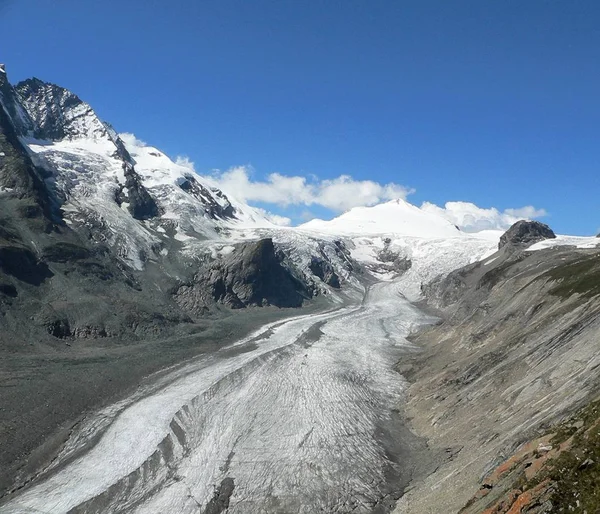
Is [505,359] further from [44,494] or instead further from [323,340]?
[323,340]

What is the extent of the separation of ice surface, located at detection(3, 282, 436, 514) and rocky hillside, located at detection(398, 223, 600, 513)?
4.82 meters

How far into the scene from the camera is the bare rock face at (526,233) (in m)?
152

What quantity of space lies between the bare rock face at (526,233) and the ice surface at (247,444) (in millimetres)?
97958

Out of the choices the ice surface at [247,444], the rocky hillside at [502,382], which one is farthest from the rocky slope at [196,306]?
the ice surface at [247,444]

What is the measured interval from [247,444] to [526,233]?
137096 millimetres

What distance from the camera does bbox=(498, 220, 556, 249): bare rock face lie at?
15198cm

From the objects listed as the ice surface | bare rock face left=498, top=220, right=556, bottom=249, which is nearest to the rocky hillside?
the ice surface

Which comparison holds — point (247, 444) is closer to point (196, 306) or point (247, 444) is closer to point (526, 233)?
point (196, 306)

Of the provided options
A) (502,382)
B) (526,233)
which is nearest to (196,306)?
(502,382)

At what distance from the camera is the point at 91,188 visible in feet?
501

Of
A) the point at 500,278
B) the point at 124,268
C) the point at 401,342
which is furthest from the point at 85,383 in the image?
the point at 500,278

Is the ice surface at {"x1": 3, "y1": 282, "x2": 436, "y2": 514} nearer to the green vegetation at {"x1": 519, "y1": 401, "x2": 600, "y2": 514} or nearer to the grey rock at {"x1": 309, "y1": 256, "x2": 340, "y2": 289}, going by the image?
the green vegetation at {"x1": 519, "y1": 401, "x2": 600, "y2": 514}

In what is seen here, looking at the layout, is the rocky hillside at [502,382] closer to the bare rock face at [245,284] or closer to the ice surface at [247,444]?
the ice surface at [247,444]

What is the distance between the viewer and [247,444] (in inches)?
1628
